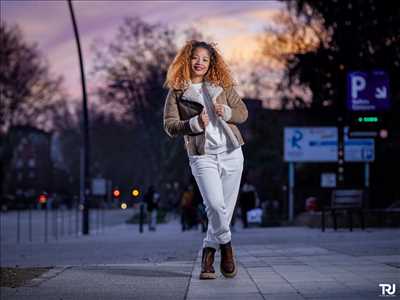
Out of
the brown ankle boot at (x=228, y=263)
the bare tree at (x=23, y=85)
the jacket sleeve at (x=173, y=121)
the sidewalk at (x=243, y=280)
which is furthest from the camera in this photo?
the bare tree at (x=23, y=85)

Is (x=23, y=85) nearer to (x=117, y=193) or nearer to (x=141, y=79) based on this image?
(x=141, y=79)

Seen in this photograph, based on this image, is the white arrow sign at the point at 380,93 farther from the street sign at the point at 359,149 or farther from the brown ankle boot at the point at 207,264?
the brown ankle boot at the point at 207,264

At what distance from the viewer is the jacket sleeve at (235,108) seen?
8992 mm

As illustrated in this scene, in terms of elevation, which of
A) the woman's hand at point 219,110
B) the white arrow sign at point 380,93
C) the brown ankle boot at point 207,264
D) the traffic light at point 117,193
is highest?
the white arrow sign at point 380,93

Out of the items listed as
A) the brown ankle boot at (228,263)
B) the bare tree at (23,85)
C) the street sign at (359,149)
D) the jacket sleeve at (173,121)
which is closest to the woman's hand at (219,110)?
the jacket sleeve at (173,121)

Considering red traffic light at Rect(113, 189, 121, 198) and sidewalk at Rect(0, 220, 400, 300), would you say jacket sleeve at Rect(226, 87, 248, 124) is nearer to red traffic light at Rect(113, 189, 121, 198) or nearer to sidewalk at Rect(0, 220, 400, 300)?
sidewalk at Rect(0, 220, 400, 300)

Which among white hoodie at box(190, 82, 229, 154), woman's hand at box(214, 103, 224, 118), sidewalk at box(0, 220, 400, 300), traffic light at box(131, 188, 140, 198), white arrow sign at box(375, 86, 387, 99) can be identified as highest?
white arrow sign at box(375, 86, 387, 99)

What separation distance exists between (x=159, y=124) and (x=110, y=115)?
3.92 m

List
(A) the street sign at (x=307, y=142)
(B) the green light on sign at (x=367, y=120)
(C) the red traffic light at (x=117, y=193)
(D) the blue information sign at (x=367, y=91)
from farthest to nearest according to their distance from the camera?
(A) the street sign at (x=307, y=142)
(D) the blue information sign at (x=367, y=91)
(B) the green light on sign at (x=367, y=120)
(C) the red traffic light at (x=117, y=193)

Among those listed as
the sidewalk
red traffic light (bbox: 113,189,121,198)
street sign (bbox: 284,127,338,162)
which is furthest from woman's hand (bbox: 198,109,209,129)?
street sign (bbox: 284,127,338,162)

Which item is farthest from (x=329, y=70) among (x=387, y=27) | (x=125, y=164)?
(x=125, y=164)

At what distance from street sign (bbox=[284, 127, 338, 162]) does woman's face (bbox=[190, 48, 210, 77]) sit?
4465cm

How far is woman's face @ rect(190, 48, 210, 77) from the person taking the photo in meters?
9.04

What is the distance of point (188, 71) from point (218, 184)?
988 mm
